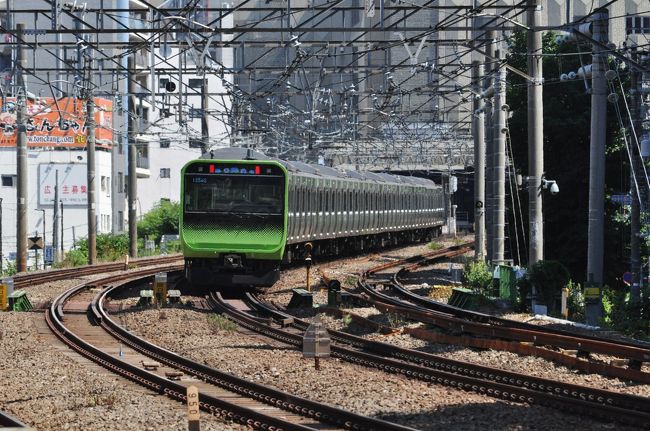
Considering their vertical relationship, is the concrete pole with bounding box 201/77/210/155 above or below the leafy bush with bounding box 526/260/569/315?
above

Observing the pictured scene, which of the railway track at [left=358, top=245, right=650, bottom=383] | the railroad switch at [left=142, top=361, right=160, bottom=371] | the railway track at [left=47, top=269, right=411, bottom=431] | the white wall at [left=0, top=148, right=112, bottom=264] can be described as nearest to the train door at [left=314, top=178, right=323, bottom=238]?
the railway track at [left=358, top=245, right=650, bottom=383]

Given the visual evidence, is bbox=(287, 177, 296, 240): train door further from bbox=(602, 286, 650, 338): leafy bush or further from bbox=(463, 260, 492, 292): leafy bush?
bbox=(602, 286, 650, 338): leafy bush

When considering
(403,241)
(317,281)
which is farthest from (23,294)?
(403,241)

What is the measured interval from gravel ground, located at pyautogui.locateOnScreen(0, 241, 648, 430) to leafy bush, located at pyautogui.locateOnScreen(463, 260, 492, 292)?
764 cm

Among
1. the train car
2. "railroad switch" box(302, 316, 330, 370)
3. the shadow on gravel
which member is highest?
the train car

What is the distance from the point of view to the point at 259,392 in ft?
37.3

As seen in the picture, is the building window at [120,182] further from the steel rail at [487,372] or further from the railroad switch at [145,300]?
the steel rail at [487,372]

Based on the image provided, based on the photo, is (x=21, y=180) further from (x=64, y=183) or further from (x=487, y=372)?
(x=64, y=183)

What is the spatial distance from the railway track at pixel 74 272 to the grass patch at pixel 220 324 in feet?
34.2

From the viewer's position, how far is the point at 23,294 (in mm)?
21125

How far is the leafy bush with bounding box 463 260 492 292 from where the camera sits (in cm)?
2531

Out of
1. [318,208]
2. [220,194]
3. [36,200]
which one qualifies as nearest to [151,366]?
[220,194]

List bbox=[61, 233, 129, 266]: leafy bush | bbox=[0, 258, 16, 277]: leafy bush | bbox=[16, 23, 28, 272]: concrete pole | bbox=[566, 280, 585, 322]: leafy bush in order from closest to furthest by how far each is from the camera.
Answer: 1. bbox=[566, 280, 585, 322]: leafy bush
2. bbox=[16, 23, 28, 272]: concrete pole
3. bbox=[0, 258, 16, 277]: leafy bush
4. bbox=[61, 233, 129, 266]: leafy bush

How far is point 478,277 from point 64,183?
3789 centimetres
